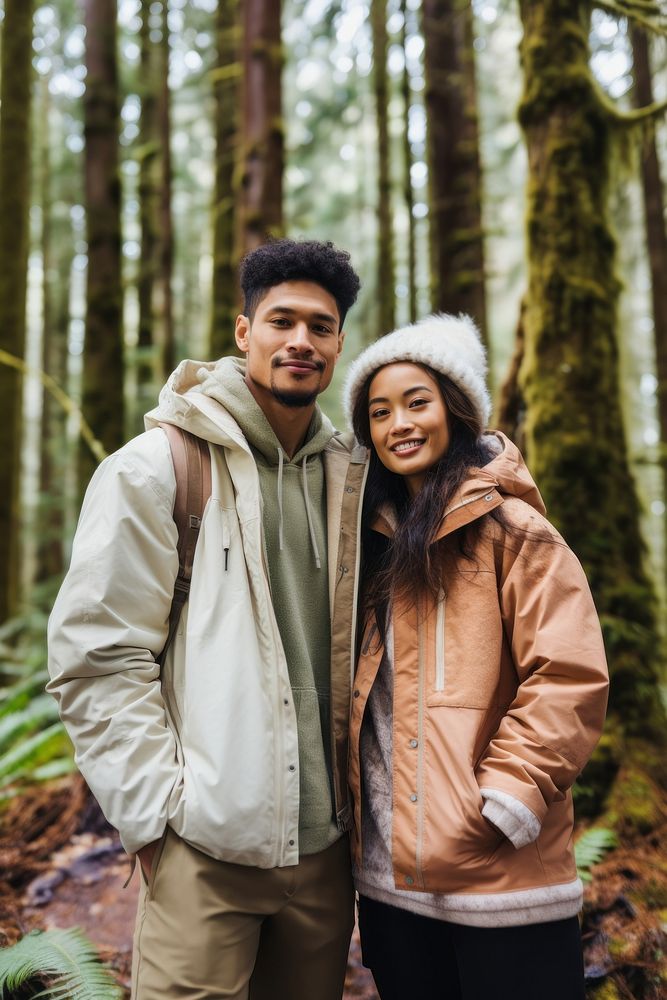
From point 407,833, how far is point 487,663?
2.05 feet

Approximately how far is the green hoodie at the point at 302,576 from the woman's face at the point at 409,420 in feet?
1.13

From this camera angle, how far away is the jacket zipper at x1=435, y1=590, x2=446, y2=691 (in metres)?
2.53

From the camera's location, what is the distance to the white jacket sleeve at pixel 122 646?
7.82 ft

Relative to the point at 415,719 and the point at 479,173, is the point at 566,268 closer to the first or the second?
the point at 415,719

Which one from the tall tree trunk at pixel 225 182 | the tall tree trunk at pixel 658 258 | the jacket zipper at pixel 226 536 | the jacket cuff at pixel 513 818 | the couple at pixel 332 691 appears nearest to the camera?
the jacket cuff at pixel 513 818

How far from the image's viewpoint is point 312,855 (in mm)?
2711

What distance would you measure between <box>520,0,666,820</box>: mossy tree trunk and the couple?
185 centimetres

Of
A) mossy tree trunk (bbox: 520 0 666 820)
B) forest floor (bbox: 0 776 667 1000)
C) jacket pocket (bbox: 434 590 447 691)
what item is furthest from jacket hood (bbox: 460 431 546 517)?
forest floor (bbox: 0 776 667 1000)

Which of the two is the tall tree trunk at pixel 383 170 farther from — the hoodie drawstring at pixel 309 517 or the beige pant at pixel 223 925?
the beige pant at pixel 223 925

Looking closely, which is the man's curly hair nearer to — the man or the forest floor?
the man

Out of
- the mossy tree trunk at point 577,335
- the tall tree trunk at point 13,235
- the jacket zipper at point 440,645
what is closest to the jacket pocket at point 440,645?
the jacket zipper at point 440,645

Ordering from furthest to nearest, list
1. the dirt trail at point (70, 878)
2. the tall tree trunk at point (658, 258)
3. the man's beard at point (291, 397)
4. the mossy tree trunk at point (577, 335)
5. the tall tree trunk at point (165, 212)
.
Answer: the tall tree trunk at point (165, 212) < the tall tree trunk at point (658, 258) < the mossy tree trunk at point (577, 335) < the dirt trail at point (70, 878) < the man's beard at point (291, 397)

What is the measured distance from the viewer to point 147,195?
536 inches

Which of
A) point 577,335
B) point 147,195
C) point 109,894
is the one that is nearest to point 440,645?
point 577,335
